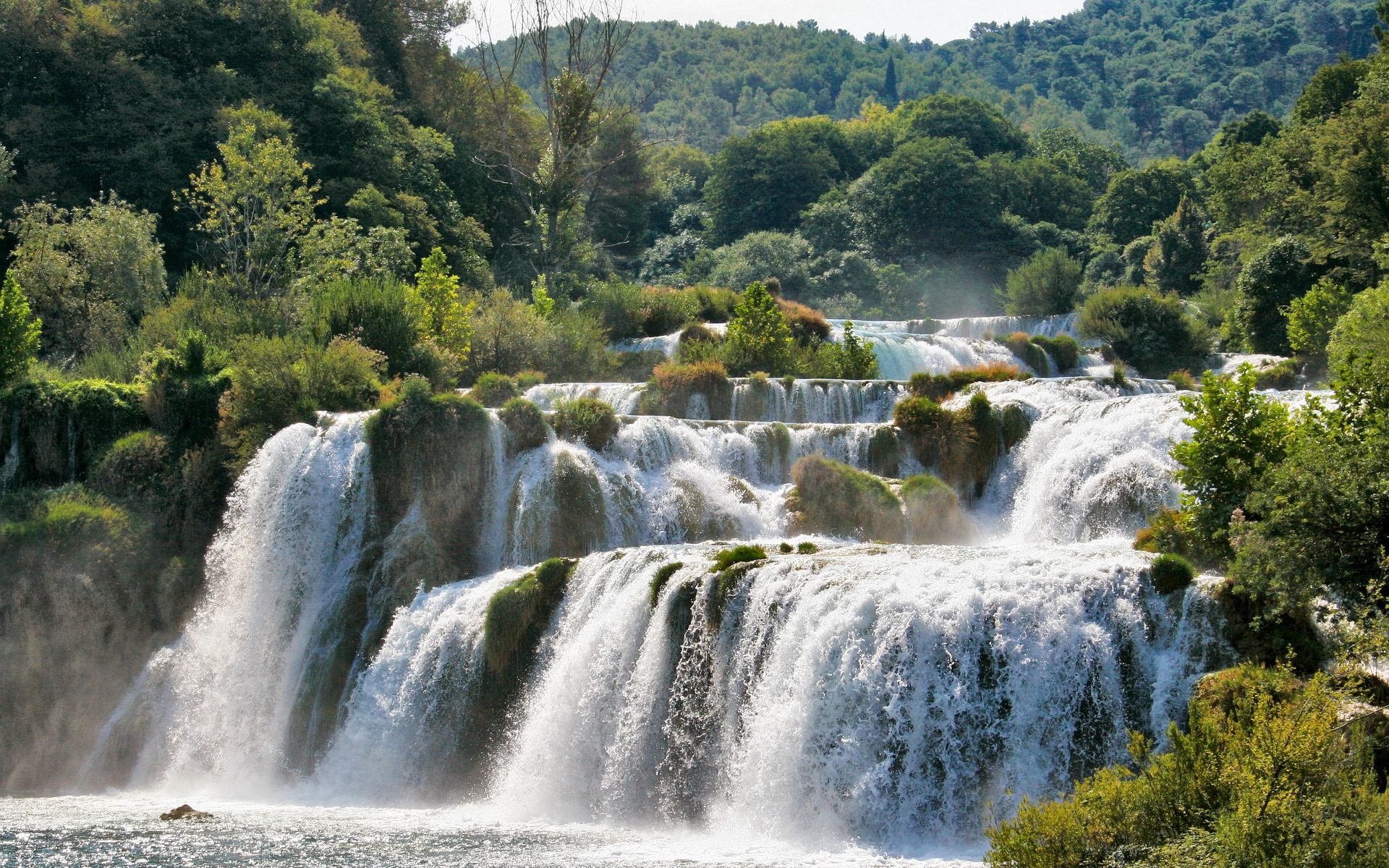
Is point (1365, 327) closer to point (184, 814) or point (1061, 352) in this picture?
point (1061, 352)

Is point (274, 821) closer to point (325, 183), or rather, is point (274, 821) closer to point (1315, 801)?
point (1315, 801)

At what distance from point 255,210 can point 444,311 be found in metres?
6.11

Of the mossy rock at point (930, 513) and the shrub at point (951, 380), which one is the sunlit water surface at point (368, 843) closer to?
the mossy rock at point (930, 513)

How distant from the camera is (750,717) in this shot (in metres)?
17.3

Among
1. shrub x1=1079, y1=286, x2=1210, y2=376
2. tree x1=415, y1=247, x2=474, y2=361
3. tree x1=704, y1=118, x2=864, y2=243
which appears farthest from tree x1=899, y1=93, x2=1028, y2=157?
tree x1=415, y1=247, x2=474, y2=361

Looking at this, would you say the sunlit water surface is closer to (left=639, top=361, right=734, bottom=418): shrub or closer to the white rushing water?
the white rushing water

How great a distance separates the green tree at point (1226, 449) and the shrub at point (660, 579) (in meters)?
7.07

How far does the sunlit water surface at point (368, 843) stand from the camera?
1518 centimetres

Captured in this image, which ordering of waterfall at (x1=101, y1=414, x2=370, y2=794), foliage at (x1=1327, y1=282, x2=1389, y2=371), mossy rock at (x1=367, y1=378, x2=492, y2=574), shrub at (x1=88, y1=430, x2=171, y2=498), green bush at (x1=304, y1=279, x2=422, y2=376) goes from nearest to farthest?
1. foliage at (x1=1327, y1=282, x2=1389, y2=371)
2. waterfall at (x1=101, y1=414, x2=370, y2=794)
3. mossy rock at (x1=367, y1=378, x2=492, y2=574)
4. shrub at (x1=88, y1=430, x2=171, y2=498)
5. green bush at (x1=304, y1=279, x2=422, y2=376)

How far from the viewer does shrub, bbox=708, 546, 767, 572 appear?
18953 mm

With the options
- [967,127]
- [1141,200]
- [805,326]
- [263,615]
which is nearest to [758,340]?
[805,326]

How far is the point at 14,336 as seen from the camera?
1087 inches

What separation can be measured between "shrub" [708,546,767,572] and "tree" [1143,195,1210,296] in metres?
42.7

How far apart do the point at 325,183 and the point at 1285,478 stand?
115ft
